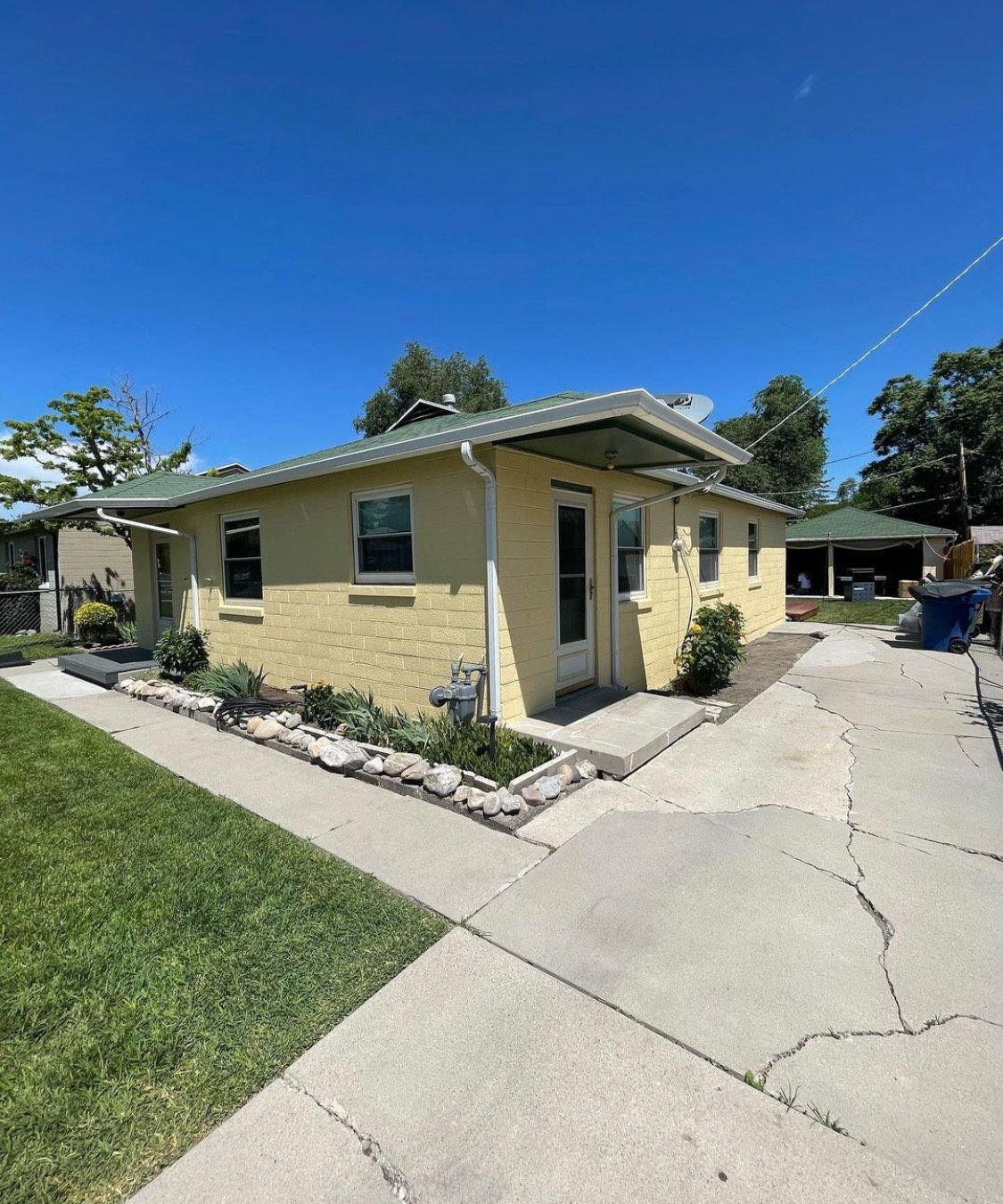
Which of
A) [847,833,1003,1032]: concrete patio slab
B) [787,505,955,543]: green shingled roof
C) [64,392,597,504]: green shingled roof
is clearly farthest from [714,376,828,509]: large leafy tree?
[847,833,1003,1032]: concrete patio slab

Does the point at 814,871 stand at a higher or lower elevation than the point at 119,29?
lower

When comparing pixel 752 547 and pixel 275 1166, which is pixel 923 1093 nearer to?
pixel 275 1166

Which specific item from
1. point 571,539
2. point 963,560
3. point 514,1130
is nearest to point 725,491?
point 571,539

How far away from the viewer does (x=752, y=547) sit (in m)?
11.9

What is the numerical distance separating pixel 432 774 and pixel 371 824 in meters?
0.63

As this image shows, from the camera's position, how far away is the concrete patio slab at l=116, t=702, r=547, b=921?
3.05 meters

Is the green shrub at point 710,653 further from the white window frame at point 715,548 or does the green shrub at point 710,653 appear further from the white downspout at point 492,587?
the white downspout at point 492,587

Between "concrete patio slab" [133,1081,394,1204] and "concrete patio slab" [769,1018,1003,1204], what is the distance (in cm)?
135

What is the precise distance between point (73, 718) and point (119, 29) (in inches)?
299

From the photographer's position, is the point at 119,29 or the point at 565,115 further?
the point at 565,115

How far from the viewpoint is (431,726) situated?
5.18 metres

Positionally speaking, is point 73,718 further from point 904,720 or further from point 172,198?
point 904,720

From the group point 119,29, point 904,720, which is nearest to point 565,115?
point 119,29

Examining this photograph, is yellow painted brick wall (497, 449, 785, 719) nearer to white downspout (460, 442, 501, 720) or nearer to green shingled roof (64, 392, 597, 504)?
white downspout (460, 442, 501, 720)
